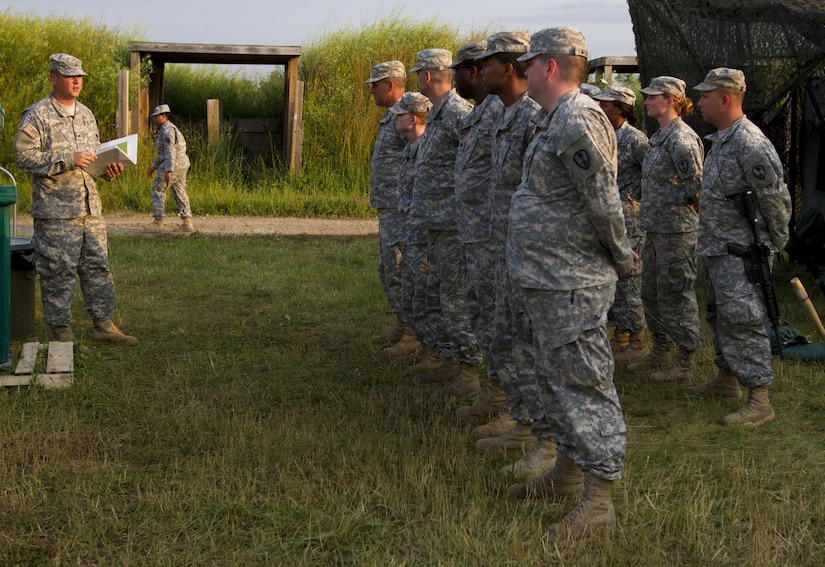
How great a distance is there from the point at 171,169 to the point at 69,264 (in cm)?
792

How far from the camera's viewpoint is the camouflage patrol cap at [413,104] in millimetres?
6984

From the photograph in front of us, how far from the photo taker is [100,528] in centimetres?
403

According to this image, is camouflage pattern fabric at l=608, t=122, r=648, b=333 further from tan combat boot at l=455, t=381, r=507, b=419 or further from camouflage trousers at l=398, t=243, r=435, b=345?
tan combat boot at l=455, t=381, r=507, b=419

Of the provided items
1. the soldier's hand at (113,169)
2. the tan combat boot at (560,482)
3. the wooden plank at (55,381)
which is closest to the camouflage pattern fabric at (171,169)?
the soldier's hand at (113,169)

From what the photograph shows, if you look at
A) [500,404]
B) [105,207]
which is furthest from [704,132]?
[105,207]

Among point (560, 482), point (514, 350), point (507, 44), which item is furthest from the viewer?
point (507, 44)

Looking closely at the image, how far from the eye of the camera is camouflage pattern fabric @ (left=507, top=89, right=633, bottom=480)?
390 centimetres

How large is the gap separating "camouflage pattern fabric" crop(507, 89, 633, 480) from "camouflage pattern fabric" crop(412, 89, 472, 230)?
2153 millimetres

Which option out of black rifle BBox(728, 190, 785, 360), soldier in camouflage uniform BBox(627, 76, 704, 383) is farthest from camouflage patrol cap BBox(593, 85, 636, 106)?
black rifle BBox(728, 190, 785, 360)

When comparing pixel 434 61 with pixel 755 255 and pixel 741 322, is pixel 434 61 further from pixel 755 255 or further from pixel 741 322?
pixel 741 322

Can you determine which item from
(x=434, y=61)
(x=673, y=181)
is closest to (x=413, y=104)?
(x=434, y=61)

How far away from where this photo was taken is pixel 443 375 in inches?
260

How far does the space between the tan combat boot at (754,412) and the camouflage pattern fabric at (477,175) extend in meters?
1.93

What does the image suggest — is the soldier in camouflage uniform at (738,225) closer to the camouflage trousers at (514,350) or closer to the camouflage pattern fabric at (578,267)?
the camouflage trousers at (514,350)
